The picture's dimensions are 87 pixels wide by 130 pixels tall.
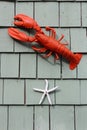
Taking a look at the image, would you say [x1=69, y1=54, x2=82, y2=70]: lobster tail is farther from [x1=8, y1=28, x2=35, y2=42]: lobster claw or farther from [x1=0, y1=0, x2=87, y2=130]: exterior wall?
[x1=8, y1=28, x2=35, y2=42]: lobster claw

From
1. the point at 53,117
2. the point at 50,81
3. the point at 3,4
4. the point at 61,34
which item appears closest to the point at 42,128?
the point at 53,117

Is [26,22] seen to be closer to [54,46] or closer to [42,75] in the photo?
[54,46]

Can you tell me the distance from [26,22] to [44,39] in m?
0.19

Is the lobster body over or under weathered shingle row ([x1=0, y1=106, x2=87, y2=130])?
over

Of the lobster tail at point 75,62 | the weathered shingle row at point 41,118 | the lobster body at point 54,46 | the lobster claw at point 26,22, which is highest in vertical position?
the lobster claw at point 26,22

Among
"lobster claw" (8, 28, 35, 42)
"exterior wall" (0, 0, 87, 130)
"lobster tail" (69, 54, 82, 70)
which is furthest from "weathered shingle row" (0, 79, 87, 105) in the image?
"lobster claw" (8, 28, 35, 42)

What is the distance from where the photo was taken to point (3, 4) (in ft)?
12.7

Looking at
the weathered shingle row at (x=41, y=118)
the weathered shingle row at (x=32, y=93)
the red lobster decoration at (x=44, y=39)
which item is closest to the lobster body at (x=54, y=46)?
the red lobster decoration at (x=44, y=39)

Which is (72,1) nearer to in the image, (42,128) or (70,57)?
(70,57)

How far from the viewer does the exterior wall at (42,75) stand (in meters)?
3.80

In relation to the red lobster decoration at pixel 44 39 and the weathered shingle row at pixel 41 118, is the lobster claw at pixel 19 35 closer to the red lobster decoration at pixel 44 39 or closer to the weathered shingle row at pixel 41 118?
the red lobster decoration at pixel 44 39

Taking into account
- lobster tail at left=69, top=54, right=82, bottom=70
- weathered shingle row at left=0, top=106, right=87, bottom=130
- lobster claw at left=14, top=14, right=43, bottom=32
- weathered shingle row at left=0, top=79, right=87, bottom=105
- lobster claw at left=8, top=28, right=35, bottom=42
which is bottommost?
weathered shingle row at left=0, top=106, right=87, bottom=130

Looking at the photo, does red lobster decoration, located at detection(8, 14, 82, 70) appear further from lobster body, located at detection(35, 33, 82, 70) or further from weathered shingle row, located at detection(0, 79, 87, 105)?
weathered shingle row, located at detection(0, 79, 87, 105)

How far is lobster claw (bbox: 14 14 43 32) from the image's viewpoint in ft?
12.5
